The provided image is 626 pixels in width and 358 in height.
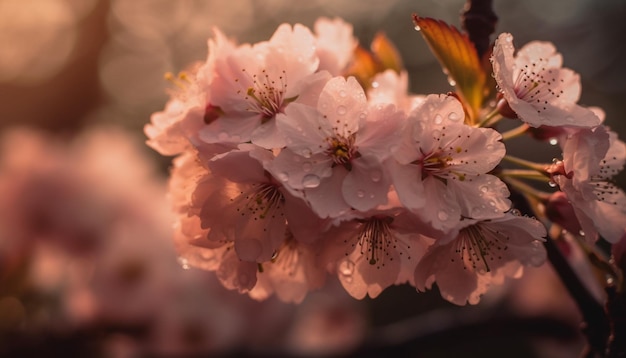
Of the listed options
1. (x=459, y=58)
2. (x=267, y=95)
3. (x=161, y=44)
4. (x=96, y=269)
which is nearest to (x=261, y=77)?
(x=267, y=95)

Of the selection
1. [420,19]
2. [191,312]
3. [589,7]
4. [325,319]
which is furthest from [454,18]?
[420,19]

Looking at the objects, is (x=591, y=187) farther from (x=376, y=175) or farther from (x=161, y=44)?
(x=161, y=44)

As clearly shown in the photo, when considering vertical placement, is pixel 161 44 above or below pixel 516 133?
below

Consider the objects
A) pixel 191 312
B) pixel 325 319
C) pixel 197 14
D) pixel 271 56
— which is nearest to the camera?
pixel 271 56

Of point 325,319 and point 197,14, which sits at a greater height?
point 325,319

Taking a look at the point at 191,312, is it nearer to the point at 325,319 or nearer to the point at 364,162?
the point at 325,319

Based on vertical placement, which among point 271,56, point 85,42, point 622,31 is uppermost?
point 271,56
